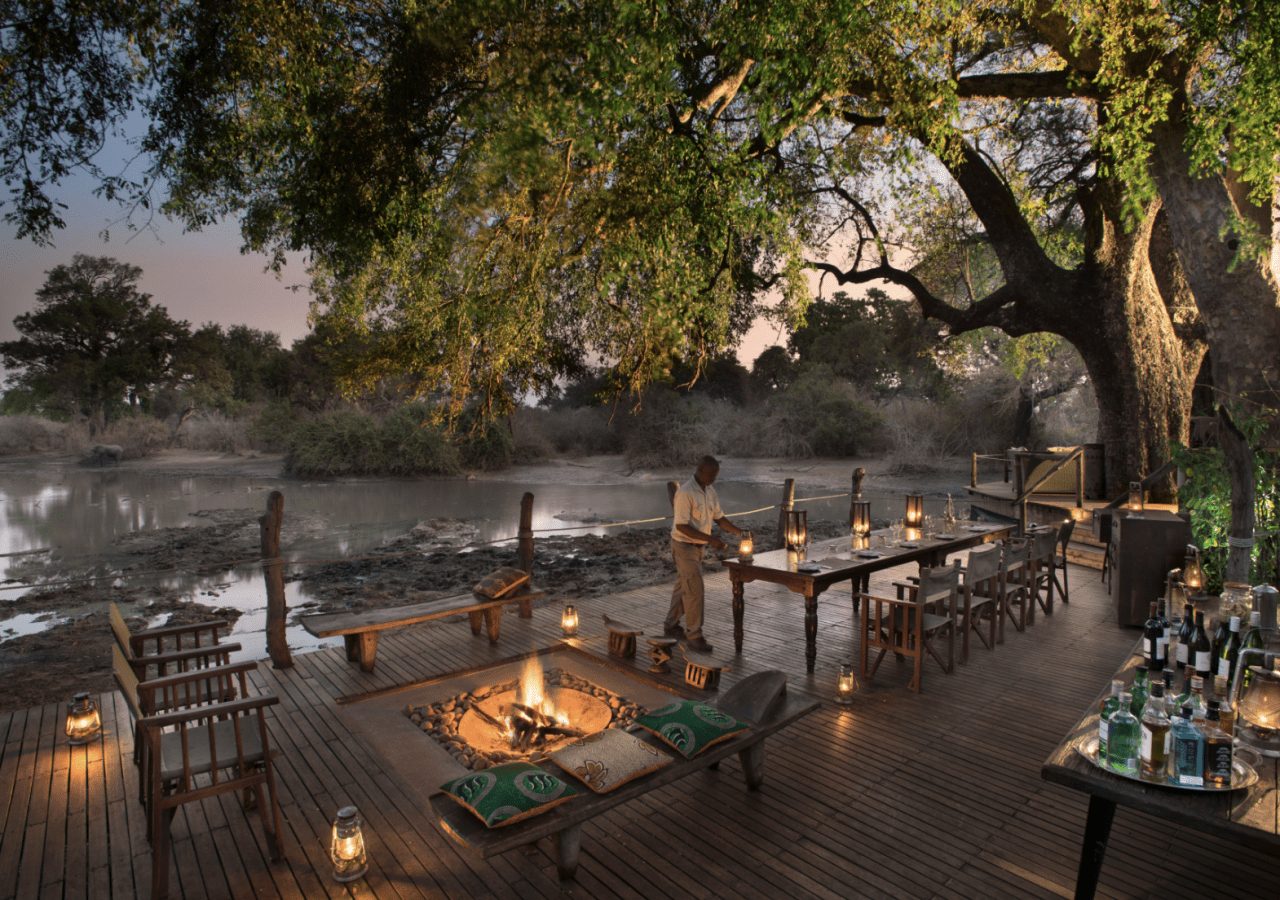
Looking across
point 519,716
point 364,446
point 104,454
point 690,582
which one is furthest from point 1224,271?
point 104,454

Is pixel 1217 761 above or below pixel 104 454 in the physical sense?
above

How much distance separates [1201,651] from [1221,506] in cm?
378

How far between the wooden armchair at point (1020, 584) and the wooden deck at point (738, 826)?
1405 millimetres

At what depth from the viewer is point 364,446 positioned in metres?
27.3

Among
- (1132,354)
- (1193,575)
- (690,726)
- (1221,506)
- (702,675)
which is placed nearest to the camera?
(690,726)

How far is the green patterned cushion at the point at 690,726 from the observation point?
334 centimetres

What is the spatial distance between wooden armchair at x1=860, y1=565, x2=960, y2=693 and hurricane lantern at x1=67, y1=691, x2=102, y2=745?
5.08 meters

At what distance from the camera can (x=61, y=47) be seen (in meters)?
4.95

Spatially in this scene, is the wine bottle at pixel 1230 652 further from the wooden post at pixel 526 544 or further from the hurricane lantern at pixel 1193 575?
the wooden post at pixel 526 544

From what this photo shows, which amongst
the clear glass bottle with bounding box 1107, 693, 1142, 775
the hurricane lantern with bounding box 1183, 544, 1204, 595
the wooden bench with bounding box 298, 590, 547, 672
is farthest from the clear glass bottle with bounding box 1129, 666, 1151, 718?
the wooden bench with bounding box 298, 590, 547, 672

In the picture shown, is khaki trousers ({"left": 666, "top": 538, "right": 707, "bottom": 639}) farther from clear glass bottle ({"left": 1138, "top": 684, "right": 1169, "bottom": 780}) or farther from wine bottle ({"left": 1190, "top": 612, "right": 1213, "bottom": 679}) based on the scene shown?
clear glass bottle ({"left": 1138, "top": 684, "right": 1169, "bottom": 780})

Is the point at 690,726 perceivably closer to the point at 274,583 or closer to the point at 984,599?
the point at 984,599

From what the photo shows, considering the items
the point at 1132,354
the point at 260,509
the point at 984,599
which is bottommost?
the point at 260,509

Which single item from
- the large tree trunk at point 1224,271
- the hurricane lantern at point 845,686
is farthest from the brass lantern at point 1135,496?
the hurricane lantern at point 845,686
